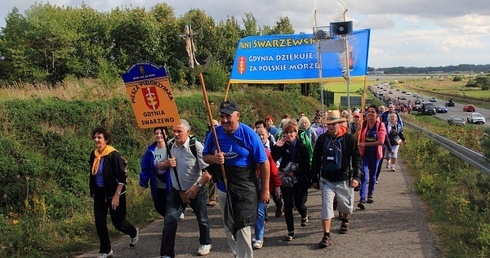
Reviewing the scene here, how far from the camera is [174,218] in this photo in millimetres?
5727

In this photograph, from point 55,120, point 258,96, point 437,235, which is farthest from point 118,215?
point 258,96

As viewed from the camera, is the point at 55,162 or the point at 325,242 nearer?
the point at 325,242

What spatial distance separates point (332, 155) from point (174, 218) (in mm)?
2338

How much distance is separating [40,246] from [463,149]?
26.7 ft

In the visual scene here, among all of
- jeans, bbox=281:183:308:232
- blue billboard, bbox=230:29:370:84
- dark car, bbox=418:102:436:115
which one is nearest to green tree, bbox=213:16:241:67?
blue billboard, bbox=230:29:370:84

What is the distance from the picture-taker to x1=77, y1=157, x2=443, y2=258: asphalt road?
19.8ft

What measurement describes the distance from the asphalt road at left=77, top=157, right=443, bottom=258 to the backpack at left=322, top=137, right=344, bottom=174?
101cm

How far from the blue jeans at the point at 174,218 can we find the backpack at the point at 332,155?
1758mm

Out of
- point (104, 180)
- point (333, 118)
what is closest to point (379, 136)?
point (333, 118)

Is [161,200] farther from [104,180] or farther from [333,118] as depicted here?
[333,118]

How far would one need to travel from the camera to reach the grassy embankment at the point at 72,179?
659cm

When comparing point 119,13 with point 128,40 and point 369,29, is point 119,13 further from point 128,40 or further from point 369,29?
point 369,29

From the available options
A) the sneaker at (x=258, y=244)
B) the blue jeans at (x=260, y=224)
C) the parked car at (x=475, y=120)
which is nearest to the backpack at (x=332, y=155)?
the blue jeans at (x=260, y=224)

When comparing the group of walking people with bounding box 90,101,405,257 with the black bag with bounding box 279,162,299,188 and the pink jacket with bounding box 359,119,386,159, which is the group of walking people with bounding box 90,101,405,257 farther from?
the pink jacket with bounding box 359,119,386,159
